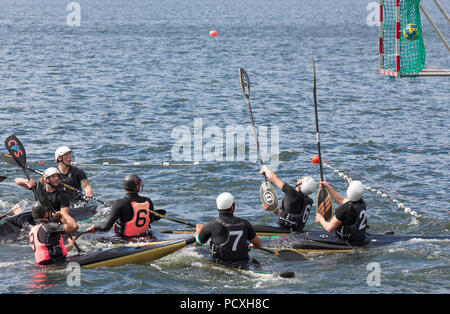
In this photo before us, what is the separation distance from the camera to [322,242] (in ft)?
45.0

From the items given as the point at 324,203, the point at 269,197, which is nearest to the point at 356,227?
the point at 324,203

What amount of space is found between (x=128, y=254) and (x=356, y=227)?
460 centimetres

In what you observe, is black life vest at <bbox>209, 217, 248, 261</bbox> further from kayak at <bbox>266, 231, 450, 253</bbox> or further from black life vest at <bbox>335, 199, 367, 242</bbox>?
black life vest at <bbox>335, 199, 367, 242</bbox>

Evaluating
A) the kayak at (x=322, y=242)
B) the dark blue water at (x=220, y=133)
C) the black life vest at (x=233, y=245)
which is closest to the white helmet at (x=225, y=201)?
the black life vest at (x=233, y=245)

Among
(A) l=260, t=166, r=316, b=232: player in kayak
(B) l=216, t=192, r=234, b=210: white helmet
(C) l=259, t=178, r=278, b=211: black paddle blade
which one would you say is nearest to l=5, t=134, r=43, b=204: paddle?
(C) l=259, t=178, r=278, b=211: black paddle blade

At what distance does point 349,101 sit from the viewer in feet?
109

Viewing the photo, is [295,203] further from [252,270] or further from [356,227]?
[252,270]

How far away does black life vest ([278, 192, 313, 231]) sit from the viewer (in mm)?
14086

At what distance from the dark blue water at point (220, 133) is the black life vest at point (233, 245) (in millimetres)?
335

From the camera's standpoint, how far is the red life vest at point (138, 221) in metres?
13.1

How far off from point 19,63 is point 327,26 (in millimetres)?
37544

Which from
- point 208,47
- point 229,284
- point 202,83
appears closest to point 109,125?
point 202,83

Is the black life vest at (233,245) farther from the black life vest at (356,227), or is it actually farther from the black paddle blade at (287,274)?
the black life vest at (356,227)

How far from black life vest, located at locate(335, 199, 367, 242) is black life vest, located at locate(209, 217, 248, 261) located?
2442 mm
